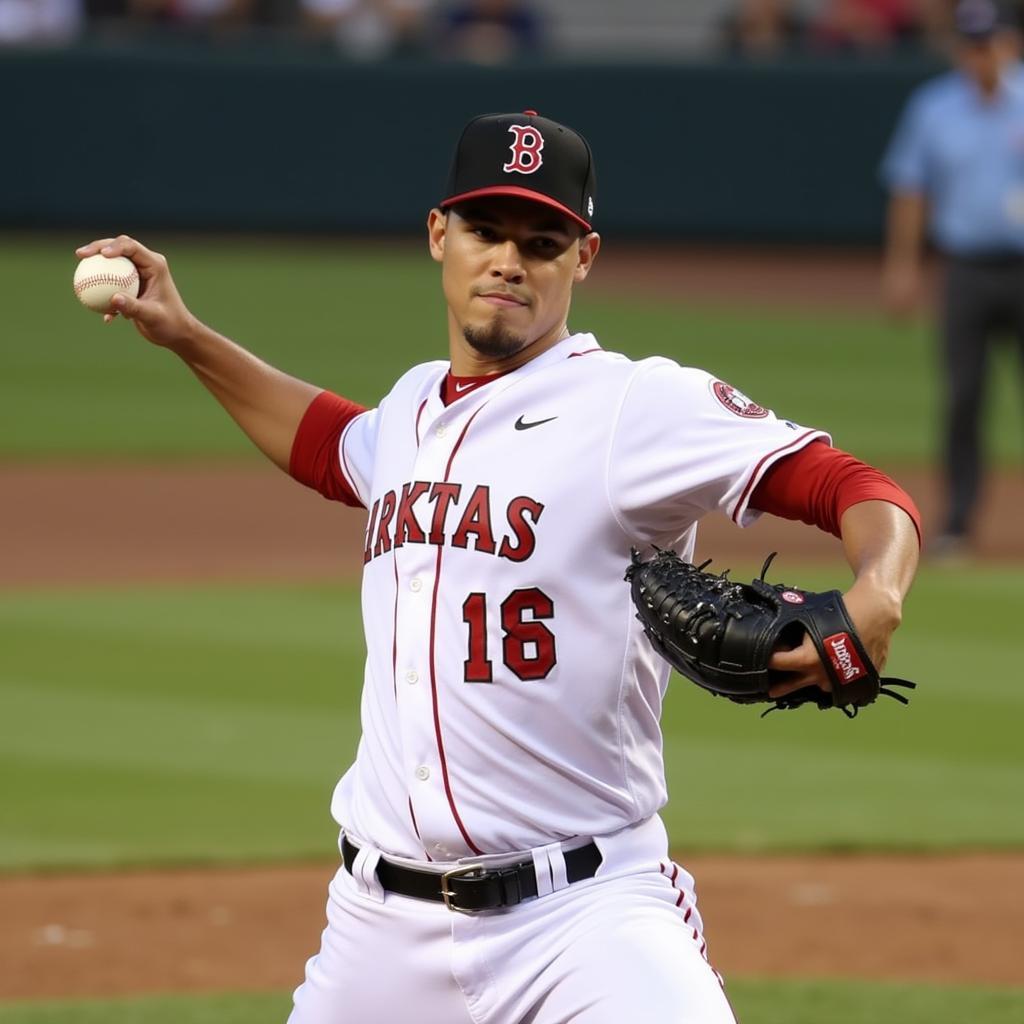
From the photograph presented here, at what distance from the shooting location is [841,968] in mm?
5527

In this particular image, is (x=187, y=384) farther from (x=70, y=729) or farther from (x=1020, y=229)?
(x=70, y=729)

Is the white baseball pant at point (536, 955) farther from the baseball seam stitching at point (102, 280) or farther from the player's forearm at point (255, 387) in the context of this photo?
the baseball seam stitching at point (102, 280)

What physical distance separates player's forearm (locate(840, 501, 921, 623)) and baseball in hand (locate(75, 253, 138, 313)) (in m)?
1.49

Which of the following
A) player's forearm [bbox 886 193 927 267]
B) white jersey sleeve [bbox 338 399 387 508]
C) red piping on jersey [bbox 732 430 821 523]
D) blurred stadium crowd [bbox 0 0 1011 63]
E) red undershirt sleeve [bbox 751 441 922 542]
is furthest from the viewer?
blurred stadium crowd [bbox 0 0 1011 63]

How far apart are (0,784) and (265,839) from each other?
1.05 meters

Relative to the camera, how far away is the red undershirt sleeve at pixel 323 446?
386 centimetres

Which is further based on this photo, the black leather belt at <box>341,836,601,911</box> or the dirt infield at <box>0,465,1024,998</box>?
the dirt infield at <box>0,465,1024,998</box>

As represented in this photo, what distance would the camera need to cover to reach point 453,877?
3.26m

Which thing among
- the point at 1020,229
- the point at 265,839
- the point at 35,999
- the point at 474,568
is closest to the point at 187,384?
the point at 1020,229

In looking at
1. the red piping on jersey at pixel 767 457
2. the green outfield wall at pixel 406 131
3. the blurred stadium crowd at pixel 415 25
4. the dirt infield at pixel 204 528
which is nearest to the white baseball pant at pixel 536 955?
the red piping on jersey at pixel 767 457

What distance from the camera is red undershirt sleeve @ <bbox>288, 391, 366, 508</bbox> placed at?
3.86 m

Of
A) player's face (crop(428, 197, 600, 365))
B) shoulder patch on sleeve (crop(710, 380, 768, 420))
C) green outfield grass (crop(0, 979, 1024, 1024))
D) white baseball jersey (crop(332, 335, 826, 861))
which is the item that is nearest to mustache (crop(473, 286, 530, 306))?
player's face (crop(428, 197, 600, 365))

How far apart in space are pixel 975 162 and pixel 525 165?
746 centimetres

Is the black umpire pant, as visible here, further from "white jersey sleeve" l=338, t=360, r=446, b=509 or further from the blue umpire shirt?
"white jersey sleeve" l=338, t=360, r=446, b=509
